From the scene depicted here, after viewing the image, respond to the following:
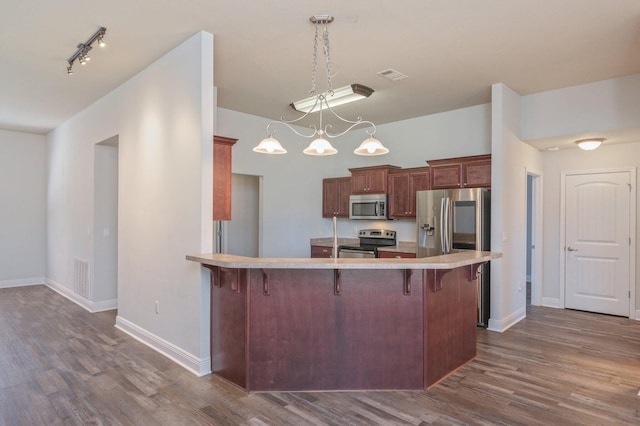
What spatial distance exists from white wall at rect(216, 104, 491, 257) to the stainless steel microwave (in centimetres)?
42

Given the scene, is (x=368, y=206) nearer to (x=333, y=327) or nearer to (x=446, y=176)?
(x=446, y=176)

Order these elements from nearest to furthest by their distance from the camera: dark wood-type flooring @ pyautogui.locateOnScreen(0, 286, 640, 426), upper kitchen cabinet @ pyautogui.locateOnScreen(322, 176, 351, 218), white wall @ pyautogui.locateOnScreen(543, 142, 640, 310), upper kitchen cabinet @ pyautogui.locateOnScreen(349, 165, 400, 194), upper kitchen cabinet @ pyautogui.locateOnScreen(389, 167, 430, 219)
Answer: dark wood-type flooring @ pyautogui.locateOnScreen(0, 286, 640, 426) < white wall @ pyautogui.locateOnScreen(543, 142, 640, 310) < upper kitchen cabinet @ pyautogui.locateOnScreen(389, 167, 430, 219) < upper kitchen cabinet @ pyautogui.locateOnScreen(349, 165, 400, 194) < upper kitchen cabinet @ pyautogui.locateOnScreen(322, 176, 351, 218)

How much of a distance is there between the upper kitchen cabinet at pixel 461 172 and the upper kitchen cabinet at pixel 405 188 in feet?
1.07

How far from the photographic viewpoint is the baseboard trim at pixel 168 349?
3.43m

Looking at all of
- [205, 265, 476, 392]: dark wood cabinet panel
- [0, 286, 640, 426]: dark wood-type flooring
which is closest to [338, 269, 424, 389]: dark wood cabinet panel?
[205, 265, 476, 392]: dark wood cabinet panel

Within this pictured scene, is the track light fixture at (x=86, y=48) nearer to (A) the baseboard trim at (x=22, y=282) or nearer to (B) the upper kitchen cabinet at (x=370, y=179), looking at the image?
(B) the upper kitchen cabinet at (x=370, y=179)

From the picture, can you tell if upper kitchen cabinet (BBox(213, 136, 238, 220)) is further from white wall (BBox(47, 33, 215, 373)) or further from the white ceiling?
the white ceiling

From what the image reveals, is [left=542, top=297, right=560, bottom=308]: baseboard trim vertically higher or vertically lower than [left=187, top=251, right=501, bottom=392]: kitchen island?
lower

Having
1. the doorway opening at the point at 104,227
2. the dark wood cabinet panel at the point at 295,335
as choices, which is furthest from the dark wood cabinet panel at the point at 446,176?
the doorway opening at the point at 104,227

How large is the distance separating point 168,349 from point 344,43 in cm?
336

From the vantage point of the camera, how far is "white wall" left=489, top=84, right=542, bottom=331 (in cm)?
475

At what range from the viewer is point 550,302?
6082mm

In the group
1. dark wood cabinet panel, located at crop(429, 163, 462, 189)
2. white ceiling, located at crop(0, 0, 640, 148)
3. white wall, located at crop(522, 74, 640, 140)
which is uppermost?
white ceiling, located at crop(0, 0, 640, 148)

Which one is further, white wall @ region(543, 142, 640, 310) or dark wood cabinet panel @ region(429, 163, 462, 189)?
white wall @ region(543, 142, 640, 310)
